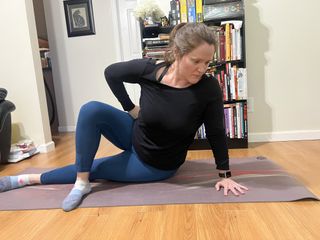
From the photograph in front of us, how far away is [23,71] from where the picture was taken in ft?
8.57

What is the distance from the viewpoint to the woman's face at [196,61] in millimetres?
1179

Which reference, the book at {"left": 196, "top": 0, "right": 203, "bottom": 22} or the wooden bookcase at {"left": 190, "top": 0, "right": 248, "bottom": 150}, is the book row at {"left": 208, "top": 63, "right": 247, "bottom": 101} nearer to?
the wooden bookcase at {"left": 190, "top": 0, "right": 248, "bottom": 150}

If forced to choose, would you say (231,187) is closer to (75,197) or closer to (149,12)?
(75,197)

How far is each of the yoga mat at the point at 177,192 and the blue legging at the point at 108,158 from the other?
0.06 m

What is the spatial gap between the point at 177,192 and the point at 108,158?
1.29 ft

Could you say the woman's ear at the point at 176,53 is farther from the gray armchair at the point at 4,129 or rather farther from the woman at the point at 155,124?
the gray armchair at the point at 4,129

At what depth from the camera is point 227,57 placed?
233cm

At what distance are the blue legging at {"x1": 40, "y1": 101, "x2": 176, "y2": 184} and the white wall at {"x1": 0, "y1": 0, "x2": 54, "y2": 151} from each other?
4.04ft

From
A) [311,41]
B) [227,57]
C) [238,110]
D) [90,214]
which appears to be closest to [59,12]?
[227,57]

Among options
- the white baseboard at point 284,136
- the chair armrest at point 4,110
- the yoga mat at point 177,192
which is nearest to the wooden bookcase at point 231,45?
the white baseboard at point 284,136

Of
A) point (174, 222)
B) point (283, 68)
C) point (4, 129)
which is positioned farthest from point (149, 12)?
point (174, 222)

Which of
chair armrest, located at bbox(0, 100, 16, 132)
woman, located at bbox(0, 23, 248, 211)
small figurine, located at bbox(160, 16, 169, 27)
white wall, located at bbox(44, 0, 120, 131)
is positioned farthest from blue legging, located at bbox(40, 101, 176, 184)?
white wall, located at bbox(44, 0, 120, 131)

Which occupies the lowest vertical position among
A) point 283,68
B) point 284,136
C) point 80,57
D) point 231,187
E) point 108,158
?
point 284,136

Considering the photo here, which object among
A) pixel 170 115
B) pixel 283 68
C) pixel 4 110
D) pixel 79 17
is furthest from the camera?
pixel 79 17
